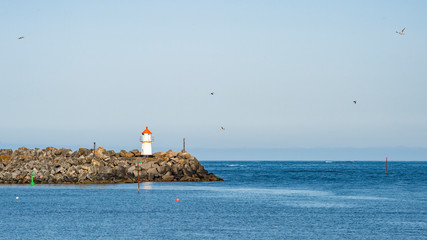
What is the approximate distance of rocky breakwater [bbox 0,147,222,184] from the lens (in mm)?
91875

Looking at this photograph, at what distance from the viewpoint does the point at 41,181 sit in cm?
9212

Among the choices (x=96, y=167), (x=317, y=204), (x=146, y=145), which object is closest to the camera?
(x=317, y=204)

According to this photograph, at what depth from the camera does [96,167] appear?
303 ft

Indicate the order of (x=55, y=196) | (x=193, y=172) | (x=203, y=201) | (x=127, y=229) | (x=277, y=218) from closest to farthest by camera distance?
(x=127, y=229)
(x=277, y=218)
(x=203, y=201)
(x=55, y=196)
(x=193, y=172)

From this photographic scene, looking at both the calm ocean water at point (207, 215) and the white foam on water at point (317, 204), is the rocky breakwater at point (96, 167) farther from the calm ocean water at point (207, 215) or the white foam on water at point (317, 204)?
the white foam on water at point (317, 204)

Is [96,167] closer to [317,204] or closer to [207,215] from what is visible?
[317,204]

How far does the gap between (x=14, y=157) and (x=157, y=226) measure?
63743 mm

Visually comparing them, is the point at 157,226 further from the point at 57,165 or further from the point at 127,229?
the point at 57,165

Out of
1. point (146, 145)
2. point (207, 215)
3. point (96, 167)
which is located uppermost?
point (146, 145)

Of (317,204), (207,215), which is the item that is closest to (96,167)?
(317,204)

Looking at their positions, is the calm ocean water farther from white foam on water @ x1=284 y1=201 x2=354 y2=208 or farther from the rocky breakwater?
the rocky breakwater

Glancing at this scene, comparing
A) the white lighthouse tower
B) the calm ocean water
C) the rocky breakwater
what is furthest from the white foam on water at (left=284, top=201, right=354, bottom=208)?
the white lighthouse tower

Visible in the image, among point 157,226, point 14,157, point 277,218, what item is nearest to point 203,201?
point 277,218

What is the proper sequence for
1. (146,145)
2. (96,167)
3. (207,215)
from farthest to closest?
(146,145) < (96,167) < (207,215)
